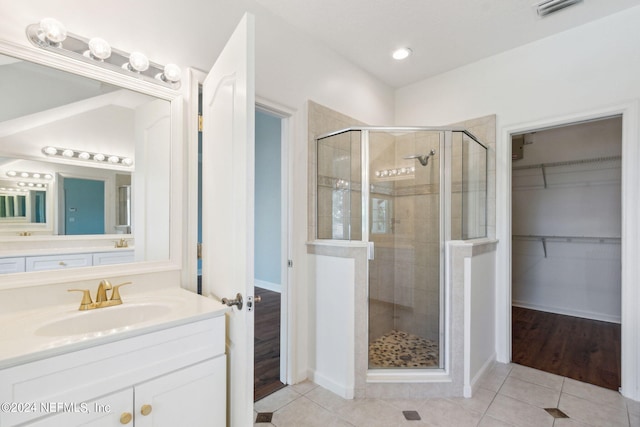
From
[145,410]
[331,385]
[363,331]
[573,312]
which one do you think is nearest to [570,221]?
[573,312]

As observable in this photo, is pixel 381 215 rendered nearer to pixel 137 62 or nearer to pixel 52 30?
pixel 137 62

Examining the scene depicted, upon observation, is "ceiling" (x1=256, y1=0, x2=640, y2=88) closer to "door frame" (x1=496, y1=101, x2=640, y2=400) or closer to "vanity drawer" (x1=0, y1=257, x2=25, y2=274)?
"door frame" (x1=496, y1=101, x2=640, y2=400)

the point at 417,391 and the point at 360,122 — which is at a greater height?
the point at 360,122

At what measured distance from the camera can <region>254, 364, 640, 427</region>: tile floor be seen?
1.82m

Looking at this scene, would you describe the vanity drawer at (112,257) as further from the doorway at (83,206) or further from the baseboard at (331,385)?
the baseboard at (331,385)

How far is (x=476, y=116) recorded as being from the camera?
2812mm

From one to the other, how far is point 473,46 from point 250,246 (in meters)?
2.69

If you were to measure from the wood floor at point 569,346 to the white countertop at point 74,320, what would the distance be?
113 inches

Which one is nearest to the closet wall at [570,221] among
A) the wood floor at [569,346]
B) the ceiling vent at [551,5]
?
the wood floor at [569,346]

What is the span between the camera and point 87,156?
152 centimetres

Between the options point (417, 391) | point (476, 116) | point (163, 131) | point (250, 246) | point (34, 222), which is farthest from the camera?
point (476, 116)

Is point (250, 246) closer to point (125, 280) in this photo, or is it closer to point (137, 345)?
point (137, 345)

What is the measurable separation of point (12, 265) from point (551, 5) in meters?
3.52

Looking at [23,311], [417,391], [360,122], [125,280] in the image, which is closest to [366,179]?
[360,122]
